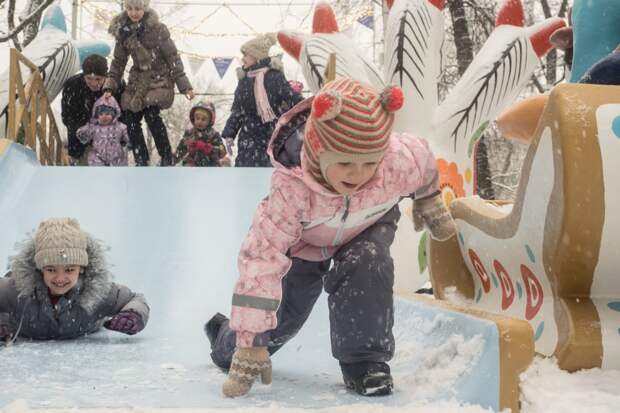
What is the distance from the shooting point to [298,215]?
2.41 meters

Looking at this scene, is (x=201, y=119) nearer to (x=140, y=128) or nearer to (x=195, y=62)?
(x=140, y=128)

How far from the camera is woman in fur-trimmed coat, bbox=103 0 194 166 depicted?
7.68 meters

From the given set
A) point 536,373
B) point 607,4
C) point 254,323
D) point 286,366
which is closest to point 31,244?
point 286,366

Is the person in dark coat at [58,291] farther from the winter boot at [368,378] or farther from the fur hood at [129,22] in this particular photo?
the fur hood at [129,22]

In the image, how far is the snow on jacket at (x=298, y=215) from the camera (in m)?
2.35

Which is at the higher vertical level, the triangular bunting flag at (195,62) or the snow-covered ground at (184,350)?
the triangular bunting flag at (195,62)

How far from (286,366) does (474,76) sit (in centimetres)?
383

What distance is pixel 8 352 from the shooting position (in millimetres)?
3080

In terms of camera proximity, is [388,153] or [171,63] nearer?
[388,153]

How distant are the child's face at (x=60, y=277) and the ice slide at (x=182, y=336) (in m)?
0.22

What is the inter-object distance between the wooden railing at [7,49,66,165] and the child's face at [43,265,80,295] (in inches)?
154

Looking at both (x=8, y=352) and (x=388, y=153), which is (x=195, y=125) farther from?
(x=388, y=153)

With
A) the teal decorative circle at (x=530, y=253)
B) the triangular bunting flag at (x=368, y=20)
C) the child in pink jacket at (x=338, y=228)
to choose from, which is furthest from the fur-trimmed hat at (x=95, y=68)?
the triangular bunting flag at (x=368, y=20)

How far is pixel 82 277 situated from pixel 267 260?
54.4 inches
